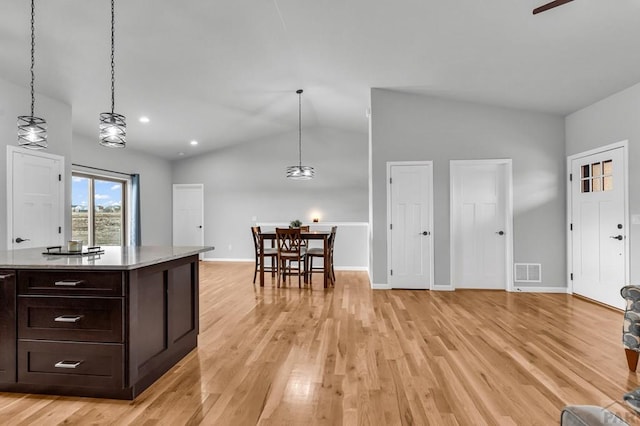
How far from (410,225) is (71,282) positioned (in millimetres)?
4413

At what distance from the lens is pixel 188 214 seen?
872 cm

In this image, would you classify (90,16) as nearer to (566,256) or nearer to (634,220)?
(634,220)

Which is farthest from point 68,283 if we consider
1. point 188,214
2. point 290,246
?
point 188,214

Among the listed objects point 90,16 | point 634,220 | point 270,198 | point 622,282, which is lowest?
point 622,282

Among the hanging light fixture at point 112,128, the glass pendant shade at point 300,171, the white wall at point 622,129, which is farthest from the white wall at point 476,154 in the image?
the hanging light fixture at point 112,128

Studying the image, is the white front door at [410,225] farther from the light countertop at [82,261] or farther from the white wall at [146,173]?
the white wall at [146,173]

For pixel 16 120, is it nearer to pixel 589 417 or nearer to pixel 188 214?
pixel 188 214

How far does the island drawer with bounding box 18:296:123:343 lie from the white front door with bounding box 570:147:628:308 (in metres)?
5.26

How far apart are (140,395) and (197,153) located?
24.0ft

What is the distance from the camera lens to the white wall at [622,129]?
3.74m

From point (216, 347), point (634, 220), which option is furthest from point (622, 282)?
point (216, 347)

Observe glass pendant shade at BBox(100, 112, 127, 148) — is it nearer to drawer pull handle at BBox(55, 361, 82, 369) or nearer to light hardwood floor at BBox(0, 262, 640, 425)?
drawer pull handle at BBox(55, 361, 82, 369)

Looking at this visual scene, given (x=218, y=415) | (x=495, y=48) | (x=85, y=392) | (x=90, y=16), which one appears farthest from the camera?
(x=495, y=48)

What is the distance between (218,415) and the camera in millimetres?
1891
